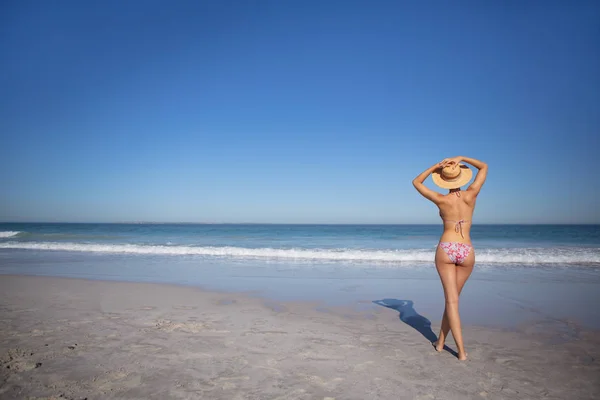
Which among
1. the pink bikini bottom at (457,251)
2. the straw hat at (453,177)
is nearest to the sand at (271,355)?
the pink bikini bottom at (457,251)

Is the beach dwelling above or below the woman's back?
below

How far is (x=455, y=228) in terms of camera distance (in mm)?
4336

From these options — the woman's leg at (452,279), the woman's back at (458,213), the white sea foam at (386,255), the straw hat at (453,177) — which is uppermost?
the straw hat at (453,177)

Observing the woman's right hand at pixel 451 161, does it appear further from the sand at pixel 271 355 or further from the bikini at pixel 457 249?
the sand at pixel 271 355

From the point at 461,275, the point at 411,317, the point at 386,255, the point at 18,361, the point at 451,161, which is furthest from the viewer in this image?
the point at 386,255

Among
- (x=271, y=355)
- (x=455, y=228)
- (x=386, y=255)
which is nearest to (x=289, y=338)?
(x=271, y=355)

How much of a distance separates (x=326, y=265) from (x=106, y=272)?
27.2 feet

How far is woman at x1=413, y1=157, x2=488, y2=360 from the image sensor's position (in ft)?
13.9

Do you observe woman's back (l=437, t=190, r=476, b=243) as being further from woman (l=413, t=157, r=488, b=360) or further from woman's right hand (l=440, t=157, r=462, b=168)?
woman's right hand (l=440, t=157, r=462, b=168)

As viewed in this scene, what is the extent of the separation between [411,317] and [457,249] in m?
2.58

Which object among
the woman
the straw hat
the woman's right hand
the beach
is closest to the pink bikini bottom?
the woman

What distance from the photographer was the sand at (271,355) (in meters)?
3.38

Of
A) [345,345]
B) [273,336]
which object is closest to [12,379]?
[273,336]

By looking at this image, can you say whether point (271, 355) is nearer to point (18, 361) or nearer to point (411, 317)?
point (18, 361)
